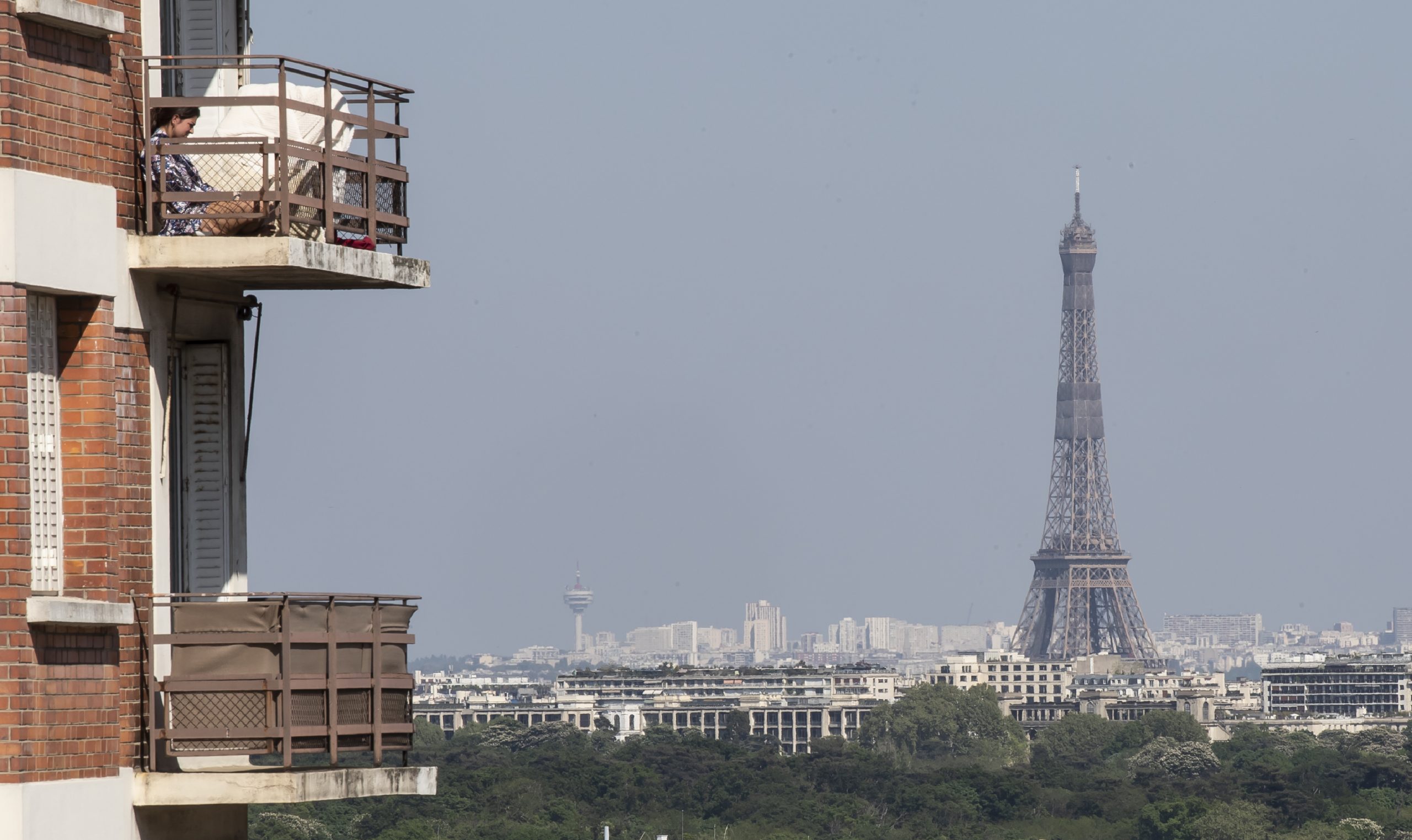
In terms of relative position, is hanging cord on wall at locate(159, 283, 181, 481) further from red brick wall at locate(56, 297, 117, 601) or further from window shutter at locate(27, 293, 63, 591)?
window shutter at locate(27, 293, 63, 591)

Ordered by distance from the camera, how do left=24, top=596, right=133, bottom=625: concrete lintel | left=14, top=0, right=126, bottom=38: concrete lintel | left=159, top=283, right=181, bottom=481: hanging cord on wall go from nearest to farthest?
left=24, top=596, right=133, bottom=625: concrete lintel, left=14, top=0, right=126, bottom=38: concrete lintel, left=159, top=283, right=181, bottom=481: hanging cord on wall

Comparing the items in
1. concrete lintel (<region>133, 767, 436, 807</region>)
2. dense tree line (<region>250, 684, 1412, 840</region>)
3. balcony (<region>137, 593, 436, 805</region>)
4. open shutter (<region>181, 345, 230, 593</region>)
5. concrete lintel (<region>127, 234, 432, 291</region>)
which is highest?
concrete lintel (<region>127, 234, 432, 291</region>)


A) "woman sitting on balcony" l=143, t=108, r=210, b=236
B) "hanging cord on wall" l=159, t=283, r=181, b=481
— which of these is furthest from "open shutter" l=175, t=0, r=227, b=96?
"hanging cord on wall" l=159, t=283, r=181, b=481

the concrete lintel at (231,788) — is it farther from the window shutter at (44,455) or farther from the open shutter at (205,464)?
the open shutter at (205,464)

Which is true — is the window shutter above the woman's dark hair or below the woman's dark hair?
below

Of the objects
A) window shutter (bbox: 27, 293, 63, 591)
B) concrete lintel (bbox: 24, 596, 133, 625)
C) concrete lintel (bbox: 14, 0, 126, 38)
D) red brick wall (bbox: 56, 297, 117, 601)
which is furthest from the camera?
red brick wall (bbox: 56, 297, 117, 601)

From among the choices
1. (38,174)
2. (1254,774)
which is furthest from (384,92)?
(1254,774)

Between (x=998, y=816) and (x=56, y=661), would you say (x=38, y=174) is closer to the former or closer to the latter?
(x=56, y=661)
